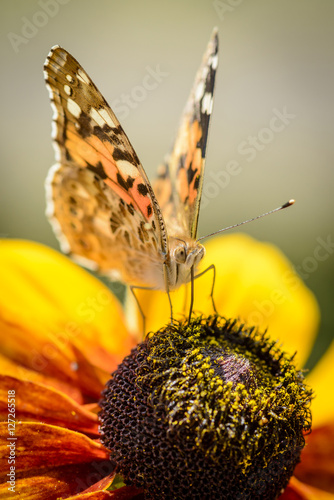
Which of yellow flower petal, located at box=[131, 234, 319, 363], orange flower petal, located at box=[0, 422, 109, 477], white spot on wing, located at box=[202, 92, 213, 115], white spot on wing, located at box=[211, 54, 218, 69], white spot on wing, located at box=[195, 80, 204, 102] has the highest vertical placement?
white spot on wing, located at box=[211, 54, 218, 69]

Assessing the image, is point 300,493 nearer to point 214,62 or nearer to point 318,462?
point 318,462

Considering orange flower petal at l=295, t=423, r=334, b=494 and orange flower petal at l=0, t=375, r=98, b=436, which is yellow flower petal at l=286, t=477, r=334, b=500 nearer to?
orange flower petal at l=295, t=423, r=334, b=494

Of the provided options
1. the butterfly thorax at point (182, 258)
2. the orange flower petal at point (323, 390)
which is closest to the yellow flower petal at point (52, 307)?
the butterfly thorax at point (182, 258)

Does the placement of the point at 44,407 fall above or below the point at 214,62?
below

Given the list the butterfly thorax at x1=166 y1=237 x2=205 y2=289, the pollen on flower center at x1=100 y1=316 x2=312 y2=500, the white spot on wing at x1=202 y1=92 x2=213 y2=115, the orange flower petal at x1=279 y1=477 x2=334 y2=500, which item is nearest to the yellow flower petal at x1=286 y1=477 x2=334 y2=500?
the orange flower petal at x1=279 y1=477 x2=334 y2=500

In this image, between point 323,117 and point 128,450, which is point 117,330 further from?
point 323,117

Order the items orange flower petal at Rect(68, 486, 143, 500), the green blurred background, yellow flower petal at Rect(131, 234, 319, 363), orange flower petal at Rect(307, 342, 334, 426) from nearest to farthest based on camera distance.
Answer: orange flower petal at Rect(68, 486, 143, 500) → orange flower petal at Rect(307, 342, 334, 426) → yellow flower petal at Rect(131, 234, 319, 363) → the green blurred background

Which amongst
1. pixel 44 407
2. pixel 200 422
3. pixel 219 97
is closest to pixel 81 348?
pixel 44 407

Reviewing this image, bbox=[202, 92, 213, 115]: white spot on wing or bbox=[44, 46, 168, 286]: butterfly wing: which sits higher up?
bbox=[202, 92, 213, 115]: white spot on wing
